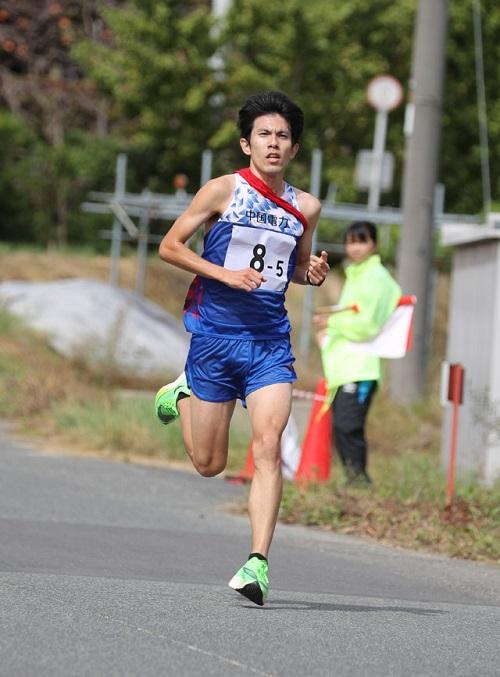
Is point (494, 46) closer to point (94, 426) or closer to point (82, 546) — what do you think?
point (94, 426)

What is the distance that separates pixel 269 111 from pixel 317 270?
0.76 metres

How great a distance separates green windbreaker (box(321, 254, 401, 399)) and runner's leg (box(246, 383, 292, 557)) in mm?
4207

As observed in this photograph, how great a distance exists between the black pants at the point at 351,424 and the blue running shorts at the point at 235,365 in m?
4.04

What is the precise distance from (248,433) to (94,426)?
4.59ft

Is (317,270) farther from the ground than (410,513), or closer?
farther from the ground

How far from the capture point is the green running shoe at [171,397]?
7.86 metres

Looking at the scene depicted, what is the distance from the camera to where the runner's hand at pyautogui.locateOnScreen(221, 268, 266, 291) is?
23.6 ft

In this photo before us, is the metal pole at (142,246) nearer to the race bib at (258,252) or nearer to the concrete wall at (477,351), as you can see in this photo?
the concrete wall at (477,351)

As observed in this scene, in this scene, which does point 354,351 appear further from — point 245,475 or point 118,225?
point 118,225

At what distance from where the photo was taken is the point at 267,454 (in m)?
7.35

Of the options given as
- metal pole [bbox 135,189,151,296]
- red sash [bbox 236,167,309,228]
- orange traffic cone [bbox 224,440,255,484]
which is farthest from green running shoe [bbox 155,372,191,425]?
metal pole [bbox 135,189,151,296]

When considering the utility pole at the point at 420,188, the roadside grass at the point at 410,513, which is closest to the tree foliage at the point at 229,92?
the utility pole at the point at 420,188

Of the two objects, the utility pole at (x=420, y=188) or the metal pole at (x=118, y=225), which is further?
the metal pole at (x=118, y=225)

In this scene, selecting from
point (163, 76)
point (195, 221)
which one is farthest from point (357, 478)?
point (163, 76)
